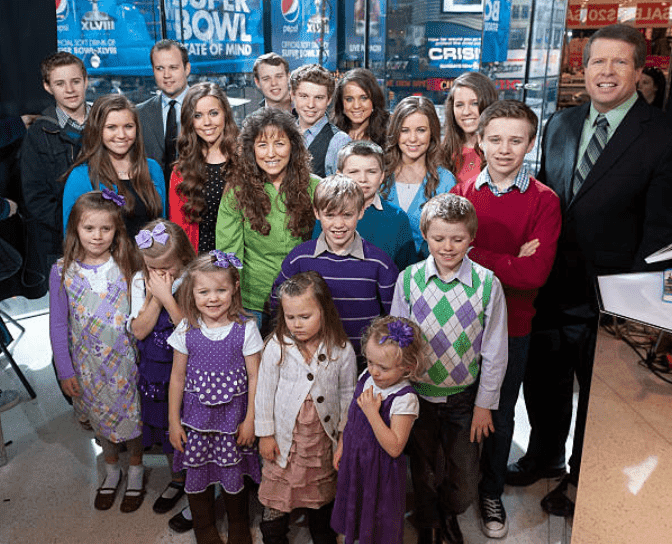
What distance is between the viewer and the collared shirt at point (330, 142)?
2833 mm

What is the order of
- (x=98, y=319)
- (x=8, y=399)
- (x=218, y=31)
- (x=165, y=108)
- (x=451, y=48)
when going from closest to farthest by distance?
1. (x=98, y=319)
2. (x=8, y=399)
3. (x=165, y=108)
4. (x=218, y=31)
5. (x=451, y=48)

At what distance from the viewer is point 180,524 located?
2271mm

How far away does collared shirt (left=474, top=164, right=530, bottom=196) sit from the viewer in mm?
2092

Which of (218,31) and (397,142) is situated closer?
(397,142)

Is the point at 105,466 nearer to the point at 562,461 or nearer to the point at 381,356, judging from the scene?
the point at 381,356

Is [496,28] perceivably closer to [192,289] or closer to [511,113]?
[511,113]

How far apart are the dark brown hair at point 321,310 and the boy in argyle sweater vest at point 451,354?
0.19 meters

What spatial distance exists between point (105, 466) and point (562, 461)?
1.86 m

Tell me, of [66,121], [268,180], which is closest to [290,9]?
[66,121]

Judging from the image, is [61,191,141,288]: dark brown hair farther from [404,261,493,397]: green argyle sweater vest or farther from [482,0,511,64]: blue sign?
[482,0,511,64]: blue sign

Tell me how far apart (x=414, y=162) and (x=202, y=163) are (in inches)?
34.5

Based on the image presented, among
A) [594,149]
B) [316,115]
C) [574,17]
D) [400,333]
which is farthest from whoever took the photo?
[574,17]

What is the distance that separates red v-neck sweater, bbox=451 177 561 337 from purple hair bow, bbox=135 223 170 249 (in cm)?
104

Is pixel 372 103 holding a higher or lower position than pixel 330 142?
higher
